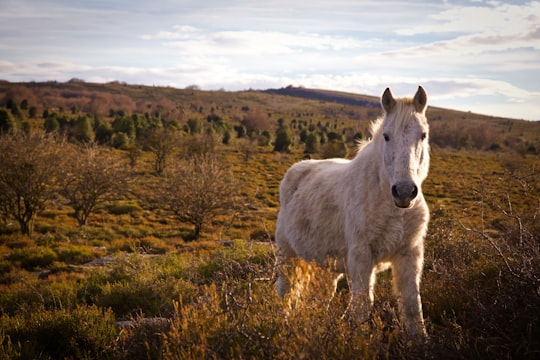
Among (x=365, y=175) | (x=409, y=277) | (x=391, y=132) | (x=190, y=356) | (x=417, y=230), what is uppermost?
(x=391, y=132)

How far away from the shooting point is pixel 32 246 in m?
13.8

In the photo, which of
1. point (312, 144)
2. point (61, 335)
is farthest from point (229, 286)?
point (312, 144)

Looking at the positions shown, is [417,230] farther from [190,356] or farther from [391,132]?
[190,356]

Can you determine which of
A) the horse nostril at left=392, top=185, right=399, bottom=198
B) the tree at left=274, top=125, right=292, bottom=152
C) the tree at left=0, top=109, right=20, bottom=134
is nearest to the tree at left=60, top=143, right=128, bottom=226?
the horse nostril at left=392, top=185, right=399, bottom=198

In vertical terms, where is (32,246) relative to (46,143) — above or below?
below

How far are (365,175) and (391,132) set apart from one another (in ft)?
2.01

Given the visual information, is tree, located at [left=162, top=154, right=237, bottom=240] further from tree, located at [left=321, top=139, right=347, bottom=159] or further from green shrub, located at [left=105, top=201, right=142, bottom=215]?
tree, located at [left=321, top=139, right=347, bottom=159]

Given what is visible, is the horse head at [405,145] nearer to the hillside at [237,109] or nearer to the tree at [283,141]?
the tree at [283,141]

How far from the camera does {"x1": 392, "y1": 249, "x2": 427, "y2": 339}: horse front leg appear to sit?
339 cm

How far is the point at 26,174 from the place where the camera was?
1568 cm

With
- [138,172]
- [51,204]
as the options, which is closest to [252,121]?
[138,172]

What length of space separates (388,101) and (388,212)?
41.9 inches

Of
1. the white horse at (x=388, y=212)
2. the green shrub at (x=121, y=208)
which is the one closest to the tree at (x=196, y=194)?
the green shrub at (x=121, y=208)

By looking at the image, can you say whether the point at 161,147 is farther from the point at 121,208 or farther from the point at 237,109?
the point at 237,109
